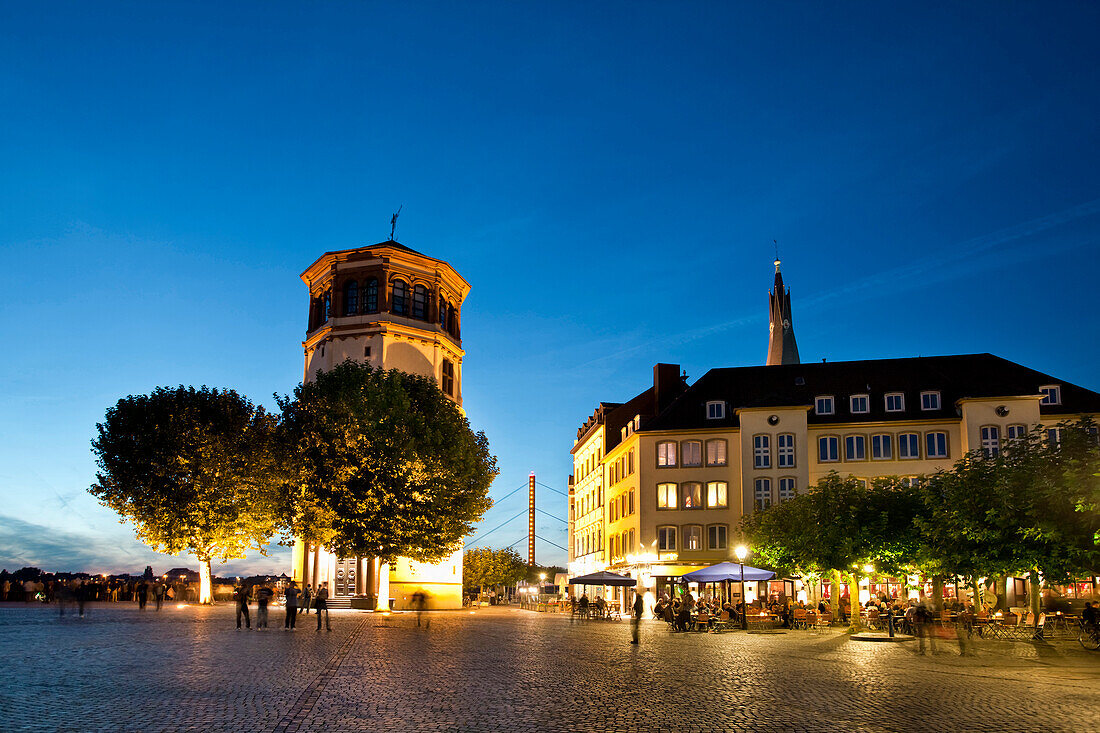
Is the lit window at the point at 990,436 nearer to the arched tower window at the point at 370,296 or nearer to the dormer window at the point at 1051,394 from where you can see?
the dormer window at the point at 1051,394

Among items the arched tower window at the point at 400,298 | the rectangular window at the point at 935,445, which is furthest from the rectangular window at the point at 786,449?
the arched tower window at the point at 400,298

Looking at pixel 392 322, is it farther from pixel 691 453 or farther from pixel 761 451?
pixel 761 451

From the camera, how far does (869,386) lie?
6669 cm

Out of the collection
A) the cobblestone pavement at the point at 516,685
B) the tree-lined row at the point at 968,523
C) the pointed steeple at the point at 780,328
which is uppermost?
the pointed steeple at the point at 780,328

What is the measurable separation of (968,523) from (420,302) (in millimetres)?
49267

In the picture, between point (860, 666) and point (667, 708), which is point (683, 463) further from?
point (667, 708)

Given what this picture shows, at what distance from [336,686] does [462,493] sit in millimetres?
36939

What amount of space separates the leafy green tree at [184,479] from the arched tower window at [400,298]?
2144cm

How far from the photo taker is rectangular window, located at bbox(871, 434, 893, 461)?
63469 millimetres

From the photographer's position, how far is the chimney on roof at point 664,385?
73.2 meters

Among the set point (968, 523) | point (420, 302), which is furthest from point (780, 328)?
point (968, 523)

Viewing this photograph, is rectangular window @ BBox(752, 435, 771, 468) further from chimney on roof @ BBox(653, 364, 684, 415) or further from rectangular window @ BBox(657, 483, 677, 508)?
chimney on roof @ BBox(653, 364, 684, 415)

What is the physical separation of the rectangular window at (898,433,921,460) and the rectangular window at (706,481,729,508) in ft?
36.9

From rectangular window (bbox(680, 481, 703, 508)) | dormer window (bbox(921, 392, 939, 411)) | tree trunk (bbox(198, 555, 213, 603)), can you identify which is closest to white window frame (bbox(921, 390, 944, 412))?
dormer window (bbox(921, 392, 939, 411))
